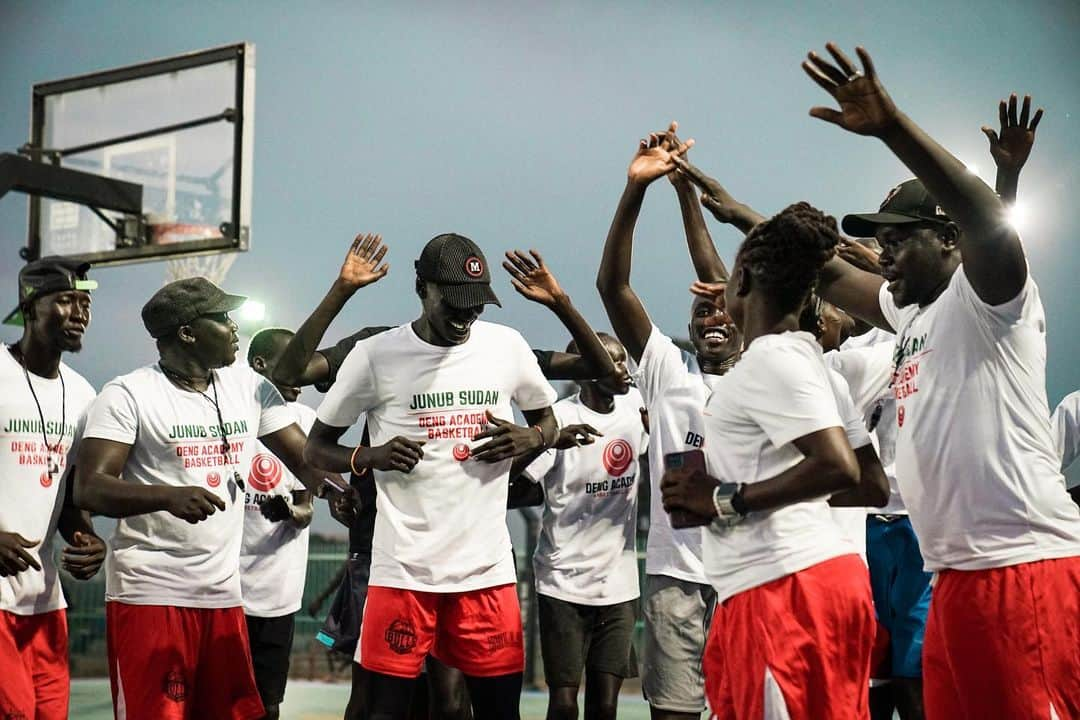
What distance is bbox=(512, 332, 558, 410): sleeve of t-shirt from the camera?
4.02 meters

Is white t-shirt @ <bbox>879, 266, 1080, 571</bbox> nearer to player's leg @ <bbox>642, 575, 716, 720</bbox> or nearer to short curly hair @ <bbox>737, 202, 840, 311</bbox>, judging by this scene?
short curly hair @ <bbox>737, 202, 840, 311</bbox>

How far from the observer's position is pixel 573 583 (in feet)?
16.4

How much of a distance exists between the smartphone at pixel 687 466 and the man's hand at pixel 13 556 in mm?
2200

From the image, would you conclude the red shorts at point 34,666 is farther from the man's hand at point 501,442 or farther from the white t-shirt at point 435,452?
the man's hand at point 501,442

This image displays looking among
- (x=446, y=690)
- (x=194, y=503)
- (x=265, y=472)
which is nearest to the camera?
(x=194, y=503)

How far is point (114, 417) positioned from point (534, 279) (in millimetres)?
1438

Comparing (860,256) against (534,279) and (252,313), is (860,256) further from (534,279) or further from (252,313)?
(252,313)

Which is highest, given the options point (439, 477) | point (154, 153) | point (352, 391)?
point (154, 153)

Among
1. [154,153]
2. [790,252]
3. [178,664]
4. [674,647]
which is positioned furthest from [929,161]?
[154,153]

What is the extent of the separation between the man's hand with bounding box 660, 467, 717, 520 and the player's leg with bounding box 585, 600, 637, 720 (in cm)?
256

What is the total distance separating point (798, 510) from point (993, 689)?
0.59 meters

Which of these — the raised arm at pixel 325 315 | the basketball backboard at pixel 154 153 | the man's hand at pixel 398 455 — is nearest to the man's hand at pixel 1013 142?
the man's hand at pixel 398 455

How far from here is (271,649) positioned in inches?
198

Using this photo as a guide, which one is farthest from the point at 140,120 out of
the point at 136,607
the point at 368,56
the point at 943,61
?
the point at 943,61
